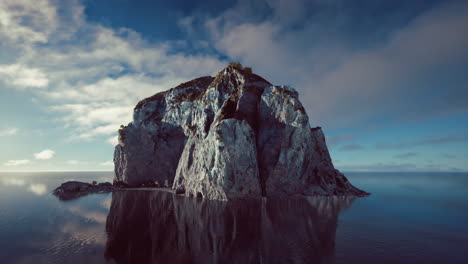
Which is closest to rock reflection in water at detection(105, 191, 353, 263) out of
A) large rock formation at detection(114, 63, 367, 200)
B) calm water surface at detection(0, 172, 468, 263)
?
calm water surface at detection(0, 172, 468, 263)

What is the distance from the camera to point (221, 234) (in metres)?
28.8

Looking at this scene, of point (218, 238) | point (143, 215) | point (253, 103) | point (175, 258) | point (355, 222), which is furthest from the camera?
point (253, 103)

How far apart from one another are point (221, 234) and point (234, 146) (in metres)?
31.9

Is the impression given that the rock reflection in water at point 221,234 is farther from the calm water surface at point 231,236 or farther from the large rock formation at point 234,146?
the large rock formation at point 234,146

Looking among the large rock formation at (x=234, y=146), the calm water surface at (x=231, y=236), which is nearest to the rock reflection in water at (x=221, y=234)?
the calm water surface at (x=231, y=236)

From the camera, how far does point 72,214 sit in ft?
141

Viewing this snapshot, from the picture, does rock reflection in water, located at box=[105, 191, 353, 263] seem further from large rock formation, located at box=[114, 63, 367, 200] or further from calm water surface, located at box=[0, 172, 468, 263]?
large rock formation, located at box=[114, 63, 367, 200]

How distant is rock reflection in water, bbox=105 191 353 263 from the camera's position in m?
21.7

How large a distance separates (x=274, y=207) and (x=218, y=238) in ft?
72.7

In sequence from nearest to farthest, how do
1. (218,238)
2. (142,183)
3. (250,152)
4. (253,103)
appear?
(218,238) → (250,152) → (253,103) → (142,183)

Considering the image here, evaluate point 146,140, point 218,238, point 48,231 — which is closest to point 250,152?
point 218,238

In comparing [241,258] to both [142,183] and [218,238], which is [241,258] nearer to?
[218,238]

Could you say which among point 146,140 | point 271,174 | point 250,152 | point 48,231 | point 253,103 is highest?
point 253,103

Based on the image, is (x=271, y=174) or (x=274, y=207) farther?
(x=271, y=174)
